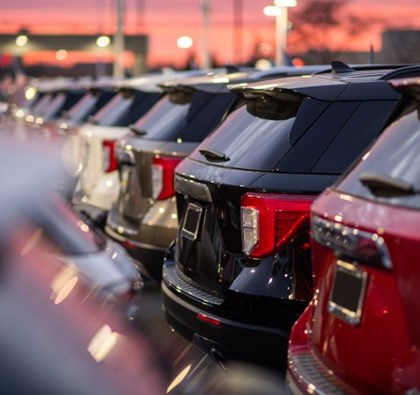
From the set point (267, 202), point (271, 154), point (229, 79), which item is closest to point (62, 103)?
point (229, 79)

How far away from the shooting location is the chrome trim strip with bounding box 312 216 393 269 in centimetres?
415

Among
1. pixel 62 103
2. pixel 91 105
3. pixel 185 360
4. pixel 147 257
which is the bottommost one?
pixel 62 103

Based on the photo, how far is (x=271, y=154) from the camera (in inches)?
Answer: 252

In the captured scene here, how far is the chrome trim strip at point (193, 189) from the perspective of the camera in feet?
22.0

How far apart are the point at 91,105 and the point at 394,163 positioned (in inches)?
521

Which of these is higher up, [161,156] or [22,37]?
[161,156]

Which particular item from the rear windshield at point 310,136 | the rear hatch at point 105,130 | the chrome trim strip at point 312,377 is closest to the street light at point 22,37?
the rear hatch at point 105,130

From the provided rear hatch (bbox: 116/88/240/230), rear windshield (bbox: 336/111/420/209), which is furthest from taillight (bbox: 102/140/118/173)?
rear windshield (bbox: 336/111/420/209)

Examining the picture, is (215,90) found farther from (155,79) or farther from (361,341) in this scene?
(361,341)

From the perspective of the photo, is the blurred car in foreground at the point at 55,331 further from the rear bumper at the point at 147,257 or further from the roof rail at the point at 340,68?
the rear bumper at the point at 147,257

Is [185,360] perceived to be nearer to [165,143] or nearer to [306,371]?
[306,371]

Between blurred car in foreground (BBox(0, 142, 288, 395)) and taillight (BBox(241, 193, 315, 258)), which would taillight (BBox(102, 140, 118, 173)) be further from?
blurred car in foreground (BBox(0, 142, 288, 395))

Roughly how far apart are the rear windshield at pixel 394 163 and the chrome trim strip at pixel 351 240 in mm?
147

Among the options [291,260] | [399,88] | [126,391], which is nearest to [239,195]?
[291,260]
